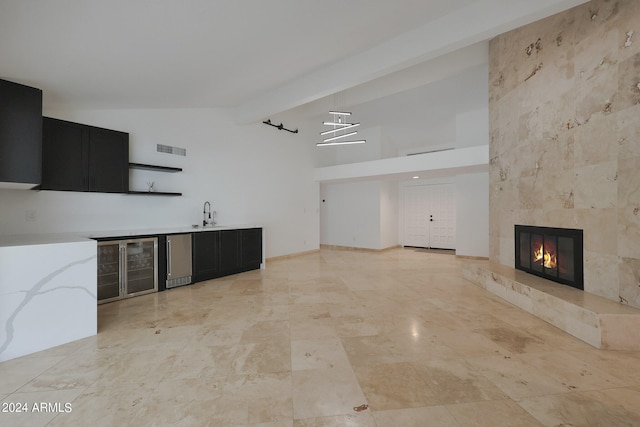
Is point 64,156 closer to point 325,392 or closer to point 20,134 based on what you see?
point 20,134

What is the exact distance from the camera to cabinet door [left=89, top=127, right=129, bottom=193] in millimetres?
3879

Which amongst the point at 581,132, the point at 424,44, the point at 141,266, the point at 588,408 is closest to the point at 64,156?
the point at 141,266

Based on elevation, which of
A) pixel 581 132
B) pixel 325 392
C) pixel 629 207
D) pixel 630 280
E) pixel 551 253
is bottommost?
pixel 325 392

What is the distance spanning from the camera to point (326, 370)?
2.04m

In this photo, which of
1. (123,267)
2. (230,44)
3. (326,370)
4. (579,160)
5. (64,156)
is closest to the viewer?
(326,370)

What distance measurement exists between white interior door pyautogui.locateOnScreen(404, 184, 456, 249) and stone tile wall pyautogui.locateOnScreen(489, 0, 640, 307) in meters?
4.44

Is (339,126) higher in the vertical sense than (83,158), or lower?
higher

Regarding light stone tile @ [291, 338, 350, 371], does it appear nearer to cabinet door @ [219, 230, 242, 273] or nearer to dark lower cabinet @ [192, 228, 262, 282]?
dark lower cabinet @ [192, 228, 262, 282]

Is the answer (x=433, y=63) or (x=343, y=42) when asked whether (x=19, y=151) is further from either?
(x=433, y=63)

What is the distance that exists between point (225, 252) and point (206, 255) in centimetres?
39

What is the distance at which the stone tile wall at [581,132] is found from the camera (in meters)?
2.63

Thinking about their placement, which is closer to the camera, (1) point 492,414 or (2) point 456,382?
(1) point 492,414

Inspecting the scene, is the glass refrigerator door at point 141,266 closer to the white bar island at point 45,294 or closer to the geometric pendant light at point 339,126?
the white bar island at point 45,294

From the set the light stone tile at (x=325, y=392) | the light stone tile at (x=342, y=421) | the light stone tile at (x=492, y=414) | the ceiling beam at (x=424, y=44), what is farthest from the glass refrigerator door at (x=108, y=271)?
the light stone tile at (x=492, y=414)
